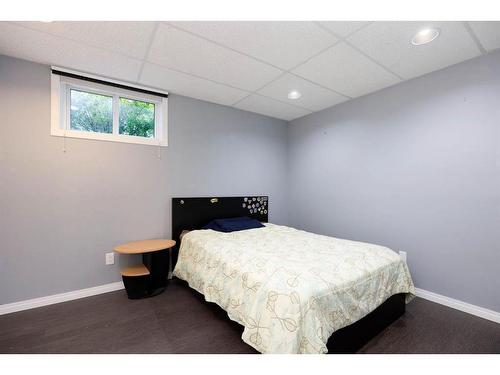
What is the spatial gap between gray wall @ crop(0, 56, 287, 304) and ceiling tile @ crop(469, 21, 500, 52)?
8.87 feet

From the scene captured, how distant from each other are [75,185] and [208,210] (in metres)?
1.50

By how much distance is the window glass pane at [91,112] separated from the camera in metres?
2.42

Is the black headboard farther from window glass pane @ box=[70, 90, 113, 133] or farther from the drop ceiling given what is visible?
the drop ceiling

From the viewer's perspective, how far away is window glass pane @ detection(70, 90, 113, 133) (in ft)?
7.95

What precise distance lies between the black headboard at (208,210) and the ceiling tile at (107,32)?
168 cm

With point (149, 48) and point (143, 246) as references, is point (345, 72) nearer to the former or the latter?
point (149, 48)

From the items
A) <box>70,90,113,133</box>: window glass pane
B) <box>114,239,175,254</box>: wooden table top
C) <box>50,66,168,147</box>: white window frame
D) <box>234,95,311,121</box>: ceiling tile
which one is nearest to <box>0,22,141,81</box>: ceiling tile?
<box>50,66,168,147</box>: white window frame

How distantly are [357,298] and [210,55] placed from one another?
2.31 meters

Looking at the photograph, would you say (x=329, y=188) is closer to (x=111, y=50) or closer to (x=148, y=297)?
(x=148, y=297)

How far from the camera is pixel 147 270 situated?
7.91ft

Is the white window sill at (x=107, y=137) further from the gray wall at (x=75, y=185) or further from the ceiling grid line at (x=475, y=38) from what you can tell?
the ceiling grid line at (x=475, y=38)

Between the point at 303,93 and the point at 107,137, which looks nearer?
the point at 107,137

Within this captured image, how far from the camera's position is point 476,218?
6.75 ft

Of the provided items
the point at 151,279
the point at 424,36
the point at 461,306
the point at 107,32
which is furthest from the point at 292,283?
the point at 107,32
